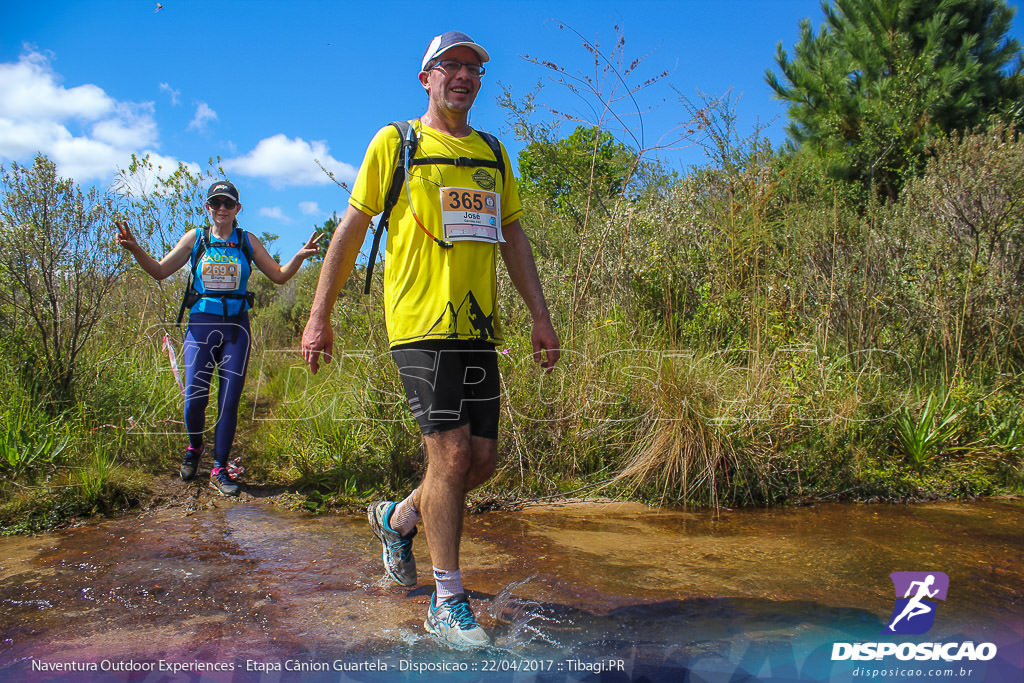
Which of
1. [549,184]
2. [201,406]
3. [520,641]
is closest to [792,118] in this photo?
[549,184]

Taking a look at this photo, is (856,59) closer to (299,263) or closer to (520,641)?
(299,263)

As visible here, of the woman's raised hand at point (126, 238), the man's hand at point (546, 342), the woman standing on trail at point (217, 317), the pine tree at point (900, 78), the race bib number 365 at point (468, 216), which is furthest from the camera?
the pine tree at point (900, 78)

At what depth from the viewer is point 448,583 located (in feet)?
8.23

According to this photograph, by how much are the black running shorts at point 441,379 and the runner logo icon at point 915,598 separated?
184 centimetres

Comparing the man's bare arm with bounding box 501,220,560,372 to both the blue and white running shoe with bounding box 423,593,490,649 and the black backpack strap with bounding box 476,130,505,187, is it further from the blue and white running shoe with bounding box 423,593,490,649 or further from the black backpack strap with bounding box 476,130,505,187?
the blue and white running shoe with bounding box 423,593,490,649

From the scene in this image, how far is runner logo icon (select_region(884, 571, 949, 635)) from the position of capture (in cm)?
265

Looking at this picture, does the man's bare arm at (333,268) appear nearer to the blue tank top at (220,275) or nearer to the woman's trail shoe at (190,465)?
the blue tank top at (220,275)

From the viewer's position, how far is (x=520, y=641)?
251 cm

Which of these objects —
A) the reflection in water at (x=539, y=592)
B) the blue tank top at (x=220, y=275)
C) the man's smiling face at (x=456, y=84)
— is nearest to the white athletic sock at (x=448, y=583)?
the reflection in water at (x=539, y=592)

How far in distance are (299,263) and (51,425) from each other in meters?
1.86

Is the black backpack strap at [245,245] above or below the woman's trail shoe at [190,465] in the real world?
above

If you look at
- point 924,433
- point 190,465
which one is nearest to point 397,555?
point 190,465

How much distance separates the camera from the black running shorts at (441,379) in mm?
2539

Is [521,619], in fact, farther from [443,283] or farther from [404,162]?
[404,162]
